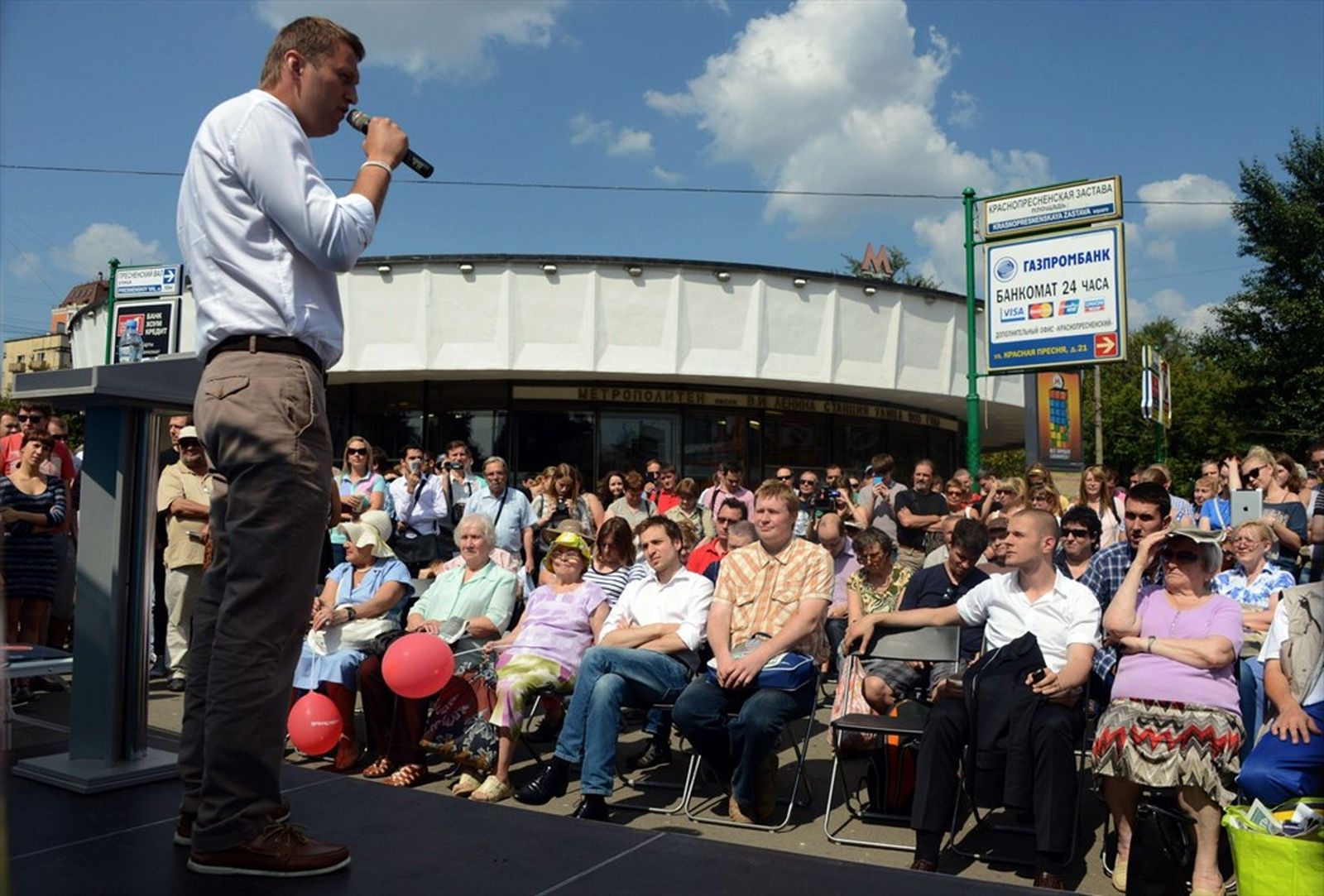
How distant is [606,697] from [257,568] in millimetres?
3062

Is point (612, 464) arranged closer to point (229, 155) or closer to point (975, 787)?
point (975, 787)

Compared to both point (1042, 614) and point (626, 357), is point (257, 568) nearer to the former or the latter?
point (1042, 614)

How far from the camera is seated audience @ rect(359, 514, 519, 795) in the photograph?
235 inches

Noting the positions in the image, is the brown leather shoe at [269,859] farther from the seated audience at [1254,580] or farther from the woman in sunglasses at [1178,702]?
the seated audience at [1254,580]

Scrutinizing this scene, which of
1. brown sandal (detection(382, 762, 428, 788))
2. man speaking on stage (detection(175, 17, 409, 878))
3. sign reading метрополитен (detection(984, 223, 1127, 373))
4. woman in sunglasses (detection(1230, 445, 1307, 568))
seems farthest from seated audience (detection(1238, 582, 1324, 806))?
sign reading метрополитен (detection(984, 223, 1127, 373))

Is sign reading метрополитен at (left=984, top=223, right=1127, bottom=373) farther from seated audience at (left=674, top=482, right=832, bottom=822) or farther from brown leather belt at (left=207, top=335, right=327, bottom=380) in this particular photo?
brown leather belt at (left=207, top=335, right=327, bottom=380)

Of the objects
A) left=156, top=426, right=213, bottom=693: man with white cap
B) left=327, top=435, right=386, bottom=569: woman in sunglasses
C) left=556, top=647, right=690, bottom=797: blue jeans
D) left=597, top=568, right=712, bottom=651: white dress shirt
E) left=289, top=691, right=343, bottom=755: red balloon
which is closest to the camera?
left=556, top=647, right=690, bottom=797: blue jeans

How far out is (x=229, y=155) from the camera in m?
2.61

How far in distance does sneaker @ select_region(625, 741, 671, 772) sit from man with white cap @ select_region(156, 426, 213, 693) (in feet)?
12.5

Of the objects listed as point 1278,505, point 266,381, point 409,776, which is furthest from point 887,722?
point 1278,505

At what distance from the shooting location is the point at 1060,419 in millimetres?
23094

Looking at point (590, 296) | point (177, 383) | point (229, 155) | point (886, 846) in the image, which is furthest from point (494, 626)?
point (590, 296)

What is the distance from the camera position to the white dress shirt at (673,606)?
5.93 m

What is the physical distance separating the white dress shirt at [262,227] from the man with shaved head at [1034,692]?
3372 millimetres
